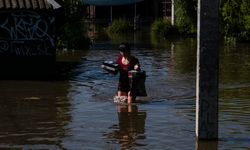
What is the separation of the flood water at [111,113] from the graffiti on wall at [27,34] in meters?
1.17

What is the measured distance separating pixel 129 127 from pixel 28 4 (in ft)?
26.8

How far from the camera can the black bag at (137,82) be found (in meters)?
14.7

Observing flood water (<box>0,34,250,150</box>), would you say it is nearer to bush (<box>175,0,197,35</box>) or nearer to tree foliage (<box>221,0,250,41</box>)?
tree foliage (<box>221,0,250,41</box>)

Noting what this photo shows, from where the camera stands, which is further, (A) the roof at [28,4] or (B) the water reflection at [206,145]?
(A) the roof at [28,4]

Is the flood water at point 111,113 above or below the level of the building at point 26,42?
below

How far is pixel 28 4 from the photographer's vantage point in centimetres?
1938

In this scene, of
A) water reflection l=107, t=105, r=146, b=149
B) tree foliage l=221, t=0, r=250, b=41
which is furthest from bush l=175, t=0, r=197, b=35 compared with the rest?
water reflection l=107, t=105, r=146, b=149

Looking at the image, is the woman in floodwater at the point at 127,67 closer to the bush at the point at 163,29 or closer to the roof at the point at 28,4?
the roof at the point at 28,4

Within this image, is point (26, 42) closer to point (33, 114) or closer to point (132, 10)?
point (33, 114)

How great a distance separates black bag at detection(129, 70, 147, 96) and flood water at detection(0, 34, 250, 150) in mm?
312

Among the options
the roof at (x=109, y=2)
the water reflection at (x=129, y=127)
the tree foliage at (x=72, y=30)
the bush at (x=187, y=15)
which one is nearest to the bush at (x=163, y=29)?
the bush at (x=187, y=15)

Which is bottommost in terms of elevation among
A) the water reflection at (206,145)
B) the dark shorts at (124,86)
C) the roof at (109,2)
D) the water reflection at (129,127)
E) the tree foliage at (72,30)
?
the water reflection at (129,127)

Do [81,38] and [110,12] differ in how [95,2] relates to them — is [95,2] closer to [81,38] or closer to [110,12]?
[110,12]

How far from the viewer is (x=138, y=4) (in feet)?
208
